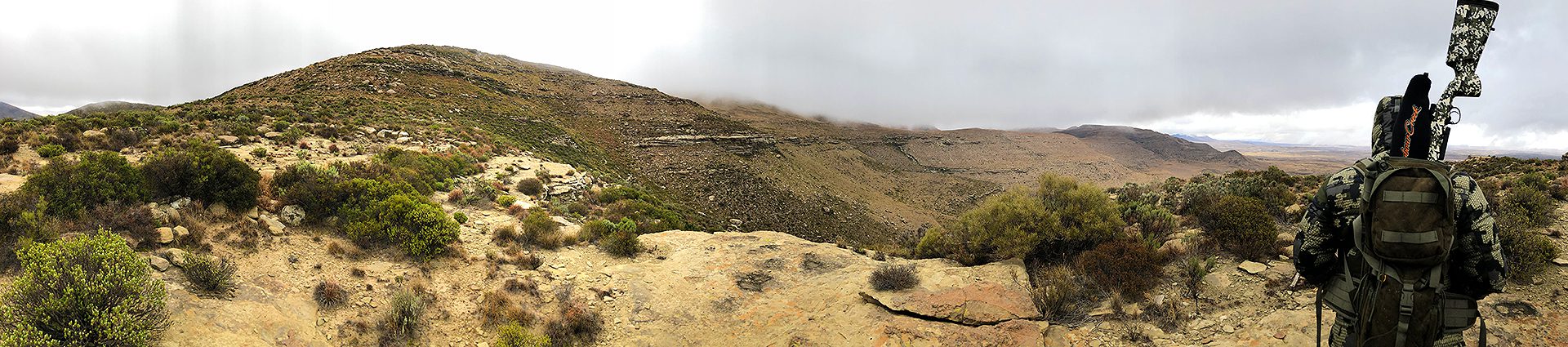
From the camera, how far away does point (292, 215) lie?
8352 millimetres

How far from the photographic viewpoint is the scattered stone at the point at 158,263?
5848 millimetres

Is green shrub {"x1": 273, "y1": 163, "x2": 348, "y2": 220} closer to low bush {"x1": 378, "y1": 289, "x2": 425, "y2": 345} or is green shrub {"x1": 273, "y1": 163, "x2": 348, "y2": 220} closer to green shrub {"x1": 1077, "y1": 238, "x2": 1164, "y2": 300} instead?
low bush {"x1": 378, "y1": 289, "x2": 425, "y2": 345}

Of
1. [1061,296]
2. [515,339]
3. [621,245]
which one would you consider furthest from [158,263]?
[1061,296]

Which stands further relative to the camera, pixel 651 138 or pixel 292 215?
pixel 651 138

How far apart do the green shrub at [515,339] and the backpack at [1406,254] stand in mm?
7749

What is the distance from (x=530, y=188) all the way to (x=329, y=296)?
9.17 m

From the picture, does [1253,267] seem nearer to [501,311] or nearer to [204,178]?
[501,311]

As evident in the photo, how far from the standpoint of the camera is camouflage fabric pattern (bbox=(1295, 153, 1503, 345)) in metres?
3.18

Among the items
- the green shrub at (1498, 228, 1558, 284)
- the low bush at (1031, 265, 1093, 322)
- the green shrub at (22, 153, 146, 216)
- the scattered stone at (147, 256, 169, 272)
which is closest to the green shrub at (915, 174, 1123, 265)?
the low bush at (1031, 265, 1093, 322)

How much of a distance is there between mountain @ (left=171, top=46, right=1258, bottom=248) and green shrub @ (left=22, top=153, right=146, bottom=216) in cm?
1266

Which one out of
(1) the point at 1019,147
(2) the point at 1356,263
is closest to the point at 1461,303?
(2) the point at 1356,263

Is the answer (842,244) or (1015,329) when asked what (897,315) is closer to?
(1015,329)

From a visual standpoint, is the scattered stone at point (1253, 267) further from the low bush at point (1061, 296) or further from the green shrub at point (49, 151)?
the green shrub at point (49, 151)

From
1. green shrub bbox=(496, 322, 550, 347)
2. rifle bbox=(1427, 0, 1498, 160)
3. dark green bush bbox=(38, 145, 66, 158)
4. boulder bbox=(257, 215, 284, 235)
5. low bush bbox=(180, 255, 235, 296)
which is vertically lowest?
green shrub bbox=(496, 322, 550, 347)
